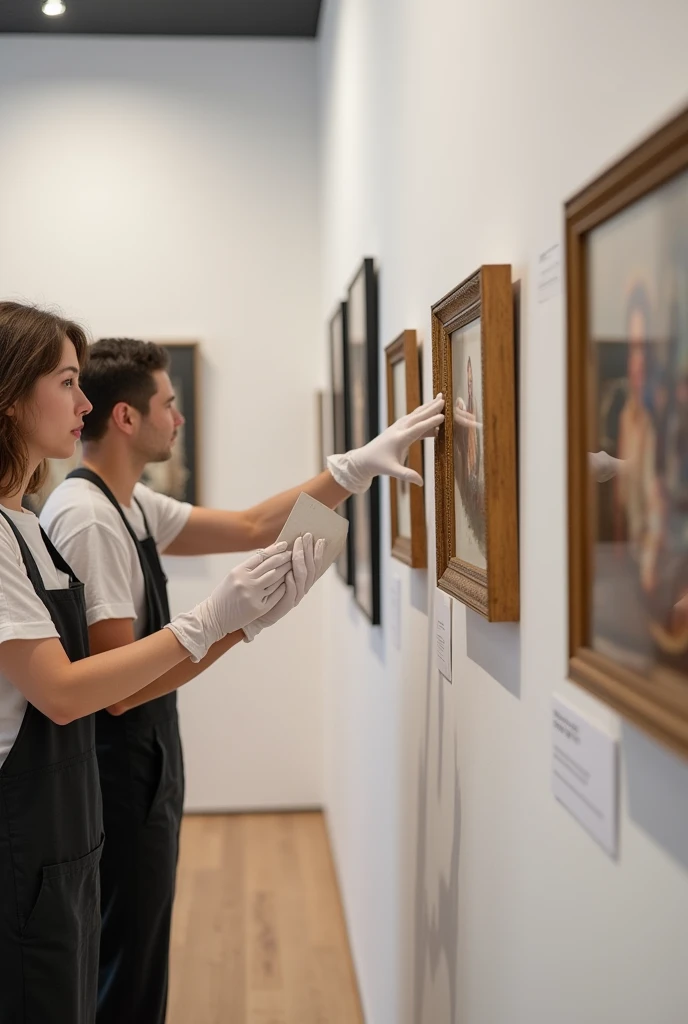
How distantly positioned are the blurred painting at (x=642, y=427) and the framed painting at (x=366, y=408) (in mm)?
1715

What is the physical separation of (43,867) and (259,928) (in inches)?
81.3

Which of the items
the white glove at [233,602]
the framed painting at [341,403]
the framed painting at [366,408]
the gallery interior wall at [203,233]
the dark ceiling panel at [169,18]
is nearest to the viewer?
the white glove at [233,602]

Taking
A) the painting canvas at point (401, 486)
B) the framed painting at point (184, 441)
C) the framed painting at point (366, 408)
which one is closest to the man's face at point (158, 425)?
the framed painting at point (366, 408)

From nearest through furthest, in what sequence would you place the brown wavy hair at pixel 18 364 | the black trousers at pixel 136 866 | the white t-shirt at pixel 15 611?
the white t-shirt at pixel 15 611 → the brown wavy hair at pixel 18 364 → the black trousers at pixel 136 866

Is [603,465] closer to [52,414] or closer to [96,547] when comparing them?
[52,414]

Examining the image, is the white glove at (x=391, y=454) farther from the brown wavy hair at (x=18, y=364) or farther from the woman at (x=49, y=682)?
the brown wavy hair at (x=18, y=364)

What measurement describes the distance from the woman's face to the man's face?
A: 1.87ft

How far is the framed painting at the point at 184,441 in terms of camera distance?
467 centimetres

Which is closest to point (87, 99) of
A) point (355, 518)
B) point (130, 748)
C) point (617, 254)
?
point (355, 518)

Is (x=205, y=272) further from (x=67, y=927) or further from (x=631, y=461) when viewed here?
(x=631, y=461)

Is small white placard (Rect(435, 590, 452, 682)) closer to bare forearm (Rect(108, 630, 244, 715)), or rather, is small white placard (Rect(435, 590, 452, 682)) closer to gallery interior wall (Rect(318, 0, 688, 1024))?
gallery interior wall (Rect(318, 0, 688, 1024))

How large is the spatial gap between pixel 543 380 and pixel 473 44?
638 mm

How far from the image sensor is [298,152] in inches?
185

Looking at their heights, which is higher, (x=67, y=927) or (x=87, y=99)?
(x=87, y=99)
